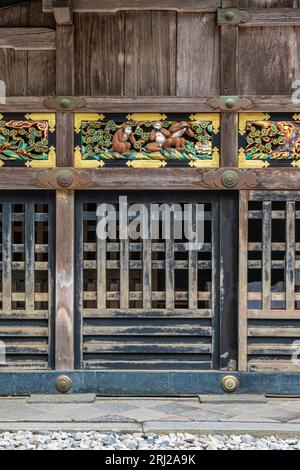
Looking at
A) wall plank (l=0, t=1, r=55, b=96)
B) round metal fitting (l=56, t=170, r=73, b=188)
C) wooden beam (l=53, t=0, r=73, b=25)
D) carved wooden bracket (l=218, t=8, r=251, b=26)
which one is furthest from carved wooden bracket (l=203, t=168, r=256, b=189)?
A: wooden beam (l=53, t=0, r=73, b=25)

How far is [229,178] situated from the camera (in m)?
7.65

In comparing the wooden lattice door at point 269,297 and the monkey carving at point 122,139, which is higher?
the monkey carving at point 122,139

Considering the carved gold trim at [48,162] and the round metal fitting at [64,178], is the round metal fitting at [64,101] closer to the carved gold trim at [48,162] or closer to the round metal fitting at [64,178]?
the carved gold trim at [48,162]

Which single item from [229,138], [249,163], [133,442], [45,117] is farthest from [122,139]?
[133,442]

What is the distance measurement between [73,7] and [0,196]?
6.74 feet

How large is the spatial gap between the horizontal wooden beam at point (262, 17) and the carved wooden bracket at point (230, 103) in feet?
2.46

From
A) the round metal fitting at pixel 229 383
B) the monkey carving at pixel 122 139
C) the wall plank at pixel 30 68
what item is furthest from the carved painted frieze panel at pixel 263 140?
the round metal fitting at pixel 229 383

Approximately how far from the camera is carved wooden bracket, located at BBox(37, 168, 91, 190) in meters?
7.70

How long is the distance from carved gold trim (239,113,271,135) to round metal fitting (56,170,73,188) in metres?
1.79

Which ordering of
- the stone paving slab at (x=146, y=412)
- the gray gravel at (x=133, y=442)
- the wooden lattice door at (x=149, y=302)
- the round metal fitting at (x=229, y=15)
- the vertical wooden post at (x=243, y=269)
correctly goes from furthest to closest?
the wooden lattice door at (x=149, y=302)
the vertical wooden post at (x=243, y=269)
the round metal fitting at (x=229, y=15)
the stone paving slab at (x=146, y=412)
the gray gravel at (x=133, y=442)

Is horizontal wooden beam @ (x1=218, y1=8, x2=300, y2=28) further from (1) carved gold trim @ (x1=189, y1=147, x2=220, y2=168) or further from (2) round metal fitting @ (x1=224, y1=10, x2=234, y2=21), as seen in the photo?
(1) carved gold trim @ (x1=189, y1=147, x2=220, y2=168)

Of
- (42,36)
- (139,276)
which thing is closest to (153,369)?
(139,276)

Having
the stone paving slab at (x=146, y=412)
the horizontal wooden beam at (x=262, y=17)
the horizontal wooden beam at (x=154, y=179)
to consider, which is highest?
the horizontal wooden beam at (x=262, y=17)

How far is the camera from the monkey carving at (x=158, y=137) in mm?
7746
